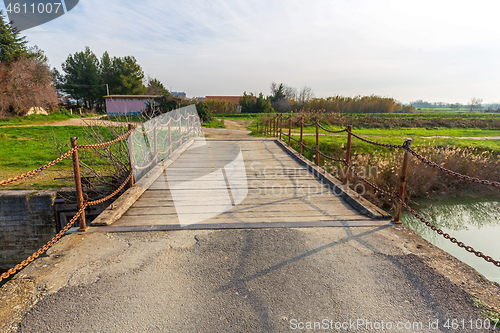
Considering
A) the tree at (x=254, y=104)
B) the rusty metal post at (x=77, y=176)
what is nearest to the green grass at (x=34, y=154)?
the rusty metal post at (x=77, y=176)

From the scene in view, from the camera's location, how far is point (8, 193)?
22.9 ft

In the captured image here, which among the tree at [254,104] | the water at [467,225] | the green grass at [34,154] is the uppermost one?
the tree at [254,104]

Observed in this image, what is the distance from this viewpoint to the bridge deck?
366 centimetres

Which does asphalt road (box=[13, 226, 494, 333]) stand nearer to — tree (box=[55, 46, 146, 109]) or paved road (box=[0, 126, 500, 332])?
paved road (box=[0, 126, 500, 332])

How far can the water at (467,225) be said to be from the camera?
5979 millimetres

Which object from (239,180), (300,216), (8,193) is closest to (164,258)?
(300,216)

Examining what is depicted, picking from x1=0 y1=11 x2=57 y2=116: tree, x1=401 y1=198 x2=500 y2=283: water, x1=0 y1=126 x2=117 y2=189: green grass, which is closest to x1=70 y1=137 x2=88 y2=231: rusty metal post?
x1=0 y1=126 x2=117 y2=189: green grass

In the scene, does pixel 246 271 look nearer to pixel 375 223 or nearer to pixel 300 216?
pixel 300 216

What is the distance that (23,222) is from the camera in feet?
23.3

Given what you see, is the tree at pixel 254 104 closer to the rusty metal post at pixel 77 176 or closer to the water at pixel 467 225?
the water at pixel 467 225

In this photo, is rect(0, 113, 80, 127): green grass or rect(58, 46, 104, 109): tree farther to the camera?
rect(58, 46, 104, 109): tree

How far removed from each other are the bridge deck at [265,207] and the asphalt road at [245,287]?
335 millimetres

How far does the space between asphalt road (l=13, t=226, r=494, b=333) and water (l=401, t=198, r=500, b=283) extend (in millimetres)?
3965

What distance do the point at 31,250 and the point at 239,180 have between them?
5.95 m
